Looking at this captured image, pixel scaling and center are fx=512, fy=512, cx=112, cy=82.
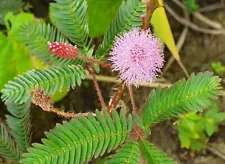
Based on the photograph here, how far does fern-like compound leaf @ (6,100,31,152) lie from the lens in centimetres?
181

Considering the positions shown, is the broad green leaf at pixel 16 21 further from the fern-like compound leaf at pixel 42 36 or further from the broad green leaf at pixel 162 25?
the broad green leaf at pixel 162 25

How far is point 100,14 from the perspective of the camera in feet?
6.66

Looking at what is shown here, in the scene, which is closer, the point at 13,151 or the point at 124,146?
the point at 124,146

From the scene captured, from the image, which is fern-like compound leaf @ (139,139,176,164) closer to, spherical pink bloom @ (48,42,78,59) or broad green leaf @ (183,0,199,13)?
spherical pink bloom @ (48,42,78,59)

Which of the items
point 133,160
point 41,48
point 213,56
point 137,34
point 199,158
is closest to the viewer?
point 133,160

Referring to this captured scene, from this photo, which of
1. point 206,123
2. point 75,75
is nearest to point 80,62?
point 75,75

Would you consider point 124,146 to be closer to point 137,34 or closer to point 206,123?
point 137,34

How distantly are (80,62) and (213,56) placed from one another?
949 mm

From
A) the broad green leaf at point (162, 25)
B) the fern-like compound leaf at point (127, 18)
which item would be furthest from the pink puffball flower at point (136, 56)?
the broad green leaf at point (162, 25)

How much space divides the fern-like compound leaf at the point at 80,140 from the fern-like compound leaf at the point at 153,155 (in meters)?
0.06

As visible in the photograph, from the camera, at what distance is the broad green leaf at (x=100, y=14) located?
2.02 m

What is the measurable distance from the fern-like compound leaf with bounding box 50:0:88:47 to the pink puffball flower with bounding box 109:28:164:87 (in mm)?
126

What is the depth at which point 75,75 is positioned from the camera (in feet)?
5.09

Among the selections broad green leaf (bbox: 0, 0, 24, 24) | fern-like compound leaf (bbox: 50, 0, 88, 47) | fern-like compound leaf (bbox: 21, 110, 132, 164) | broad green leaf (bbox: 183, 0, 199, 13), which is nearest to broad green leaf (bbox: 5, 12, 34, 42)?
broad green leaf (bbox: 0, 0, 24, 24)
